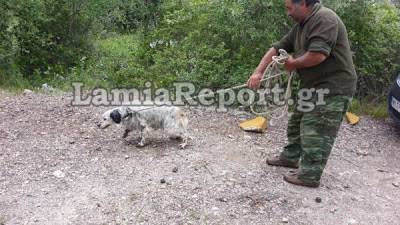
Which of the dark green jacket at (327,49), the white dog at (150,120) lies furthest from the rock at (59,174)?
the dark green jacket at (327,49)

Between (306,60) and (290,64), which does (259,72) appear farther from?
(306,60)

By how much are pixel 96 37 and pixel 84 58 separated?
0.93m

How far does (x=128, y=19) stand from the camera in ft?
39.2

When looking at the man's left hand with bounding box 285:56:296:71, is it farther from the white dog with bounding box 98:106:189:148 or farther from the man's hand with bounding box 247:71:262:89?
the white dog with bounding box 98:106:189:148

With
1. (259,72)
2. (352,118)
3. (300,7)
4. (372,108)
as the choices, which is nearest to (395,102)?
(352,118)

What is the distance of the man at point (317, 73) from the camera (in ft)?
12.5

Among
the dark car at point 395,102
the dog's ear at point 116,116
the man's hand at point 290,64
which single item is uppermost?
the man's hand at point 290,64

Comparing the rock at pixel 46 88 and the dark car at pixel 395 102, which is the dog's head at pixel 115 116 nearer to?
the rock at pixel 46 88

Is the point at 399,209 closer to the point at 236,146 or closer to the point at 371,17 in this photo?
the point at 236,146

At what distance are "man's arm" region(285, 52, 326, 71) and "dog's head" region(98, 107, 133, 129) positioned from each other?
210cm

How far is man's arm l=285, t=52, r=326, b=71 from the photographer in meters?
3.82

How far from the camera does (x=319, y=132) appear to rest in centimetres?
414

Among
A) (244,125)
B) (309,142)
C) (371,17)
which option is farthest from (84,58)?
(309,142)

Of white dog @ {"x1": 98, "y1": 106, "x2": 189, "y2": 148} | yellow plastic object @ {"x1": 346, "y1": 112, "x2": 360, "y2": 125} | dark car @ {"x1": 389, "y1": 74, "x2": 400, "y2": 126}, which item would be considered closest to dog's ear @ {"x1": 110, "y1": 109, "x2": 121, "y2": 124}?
white dog @ {"x1": 98, "y1": 106, "x2": 189, "y2": 148}
